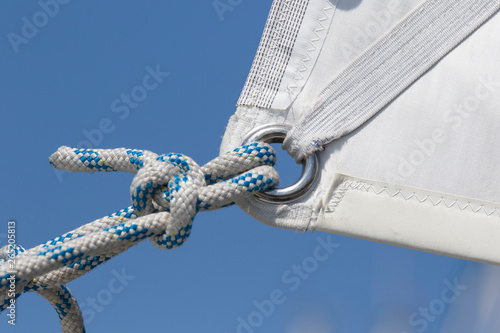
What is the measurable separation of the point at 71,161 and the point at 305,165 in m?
0.47

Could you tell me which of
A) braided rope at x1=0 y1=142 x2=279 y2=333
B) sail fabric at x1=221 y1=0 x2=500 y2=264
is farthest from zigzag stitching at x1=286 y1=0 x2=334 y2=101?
braided rope at x1=0 y1=142 x2=279 y2=333

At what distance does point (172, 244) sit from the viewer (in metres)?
1.07

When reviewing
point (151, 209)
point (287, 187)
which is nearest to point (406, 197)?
point (287, 187)

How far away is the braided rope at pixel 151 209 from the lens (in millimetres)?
1030

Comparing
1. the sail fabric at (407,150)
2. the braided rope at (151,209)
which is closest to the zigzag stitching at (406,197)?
the sail fabric at (407,150)

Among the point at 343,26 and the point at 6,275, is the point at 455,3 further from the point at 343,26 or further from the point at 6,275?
the point at 6,275

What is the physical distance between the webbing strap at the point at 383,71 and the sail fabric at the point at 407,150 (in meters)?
0.01

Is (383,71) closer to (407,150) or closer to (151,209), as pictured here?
(407,150)

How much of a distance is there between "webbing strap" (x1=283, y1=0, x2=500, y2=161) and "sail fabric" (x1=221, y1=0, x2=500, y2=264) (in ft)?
0.05

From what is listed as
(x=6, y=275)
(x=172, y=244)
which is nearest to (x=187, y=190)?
(x=172, y=244)

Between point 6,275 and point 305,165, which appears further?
point 305,165

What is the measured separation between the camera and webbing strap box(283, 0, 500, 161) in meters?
1.08

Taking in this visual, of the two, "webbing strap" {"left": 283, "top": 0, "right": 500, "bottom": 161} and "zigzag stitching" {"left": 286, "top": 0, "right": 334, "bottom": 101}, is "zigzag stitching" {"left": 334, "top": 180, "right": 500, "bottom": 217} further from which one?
"zigzag stitching" {"left": 286, "top": 0, "right": 334, "bottom": 101}

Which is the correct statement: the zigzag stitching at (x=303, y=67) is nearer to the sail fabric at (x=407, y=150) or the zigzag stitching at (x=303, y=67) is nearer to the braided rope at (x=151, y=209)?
the sail fabric at (x=407, y=150)
